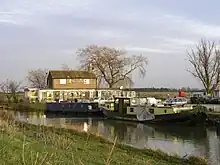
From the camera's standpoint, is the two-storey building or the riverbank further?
the two-storey building

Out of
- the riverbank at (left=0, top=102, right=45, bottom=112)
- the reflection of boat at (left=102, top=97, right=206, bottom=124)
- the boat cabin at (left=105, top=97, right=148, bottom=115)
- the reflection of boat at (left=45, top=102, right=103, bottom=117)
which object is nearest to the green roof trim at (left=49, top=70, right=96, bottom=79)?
the riverbank at (left=0, top=102, right=45, bottom=112)

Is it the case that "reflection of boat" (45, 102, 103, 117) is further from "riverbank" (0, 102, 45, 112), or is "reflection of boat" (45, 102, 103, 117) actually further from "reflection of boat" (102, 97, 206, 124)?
"reflection of boat" (102, 97, 206, 124)

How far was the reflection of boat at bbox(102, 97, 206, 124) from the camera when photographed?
45938 millimetres

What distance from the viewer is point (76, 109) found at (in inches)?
2576

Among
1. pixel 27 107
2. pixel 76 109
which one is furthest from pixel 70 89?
pixel 76 109

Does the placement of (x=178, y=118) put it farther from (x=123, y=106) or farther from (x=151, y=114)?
(x=123, y=106)

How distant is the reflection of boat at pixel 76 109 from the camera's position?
63.9 m

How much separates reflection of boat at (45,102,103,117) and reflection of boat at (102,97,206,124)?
4808 millimetres

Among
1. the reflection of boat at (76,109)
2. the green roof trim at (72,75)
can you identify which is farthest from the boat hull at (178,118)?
the green roof trim at (72,75)

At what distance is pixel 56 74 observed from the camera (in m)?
83.8

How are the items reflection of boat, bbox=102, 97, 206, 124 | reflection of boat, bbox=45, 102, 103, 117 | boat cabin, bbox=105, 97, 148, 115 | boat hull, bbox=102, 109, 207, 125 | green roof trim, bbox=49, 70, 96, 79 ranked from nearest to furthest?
boat hull, bbox=102, 109, 207, 125 → reflection of boat, bbox=102, 97, 206, 124 → boat cabin, bbox=105, 97, 148, 115 → reflection of boat, bbox=45, 102, 103, 117 → green roof trim, bbox=49, 70, 96, 79

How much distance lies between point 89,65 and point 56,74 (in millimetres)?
7317

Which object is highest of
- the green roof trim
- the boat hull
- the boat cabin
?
the green roof trim

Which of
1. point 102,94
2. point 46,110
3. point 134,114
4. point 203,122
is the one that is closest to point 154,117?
point 134,114
